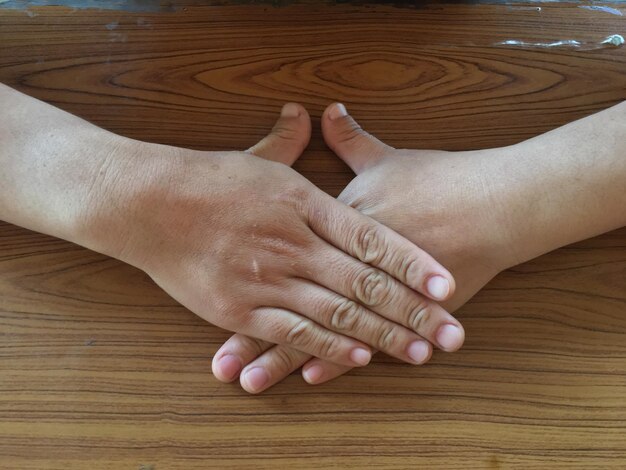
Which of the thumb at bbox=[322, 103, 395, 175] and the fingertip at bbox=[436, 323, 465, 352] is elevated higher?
the thumb at bbox=[322, 103, 395, 175]

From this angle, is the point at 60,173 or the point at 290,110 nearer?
the point at 60,173

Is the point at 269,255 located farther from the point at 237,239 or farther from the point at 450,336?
the point at 450,336

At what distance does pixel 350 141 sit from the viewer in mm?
834

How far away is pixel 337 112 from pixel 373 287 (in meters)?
0.29

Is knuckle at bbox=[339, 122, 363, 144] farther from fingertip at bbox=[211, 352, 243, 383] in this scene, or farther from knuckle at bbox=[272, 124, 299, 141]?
fingertip at bbox=[211, 352, 243, 383]

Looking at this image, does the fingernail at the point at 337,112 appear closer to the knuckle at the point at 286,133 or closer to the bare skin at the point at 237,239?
the knuckle at the point at 286,133

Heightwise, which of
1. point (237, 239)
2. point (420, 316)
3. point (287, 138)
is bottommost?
point (420, 316)

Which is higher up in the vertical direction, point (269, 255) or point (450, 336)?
point (269, 255)

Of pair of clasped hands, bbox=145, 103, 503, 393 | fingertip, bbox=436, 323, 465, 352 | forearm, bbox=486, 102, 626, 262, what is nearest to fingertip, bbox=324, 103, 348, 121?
pair of clasped hands, bbox=145, 103, 503, 393

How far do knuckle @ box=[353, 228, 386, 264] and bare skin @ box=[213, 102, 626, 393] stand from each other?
0.05m

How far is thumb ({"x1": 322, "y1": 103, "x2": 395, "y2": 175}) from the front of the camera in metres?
0.83

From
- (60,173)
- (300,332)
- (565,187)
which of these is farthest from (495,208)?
(60,173)

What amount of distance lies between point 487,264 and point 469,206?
0.29ft

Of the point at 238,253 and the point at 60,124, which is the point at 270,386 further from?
the point at 60,124
